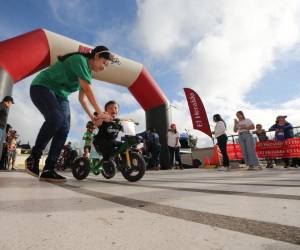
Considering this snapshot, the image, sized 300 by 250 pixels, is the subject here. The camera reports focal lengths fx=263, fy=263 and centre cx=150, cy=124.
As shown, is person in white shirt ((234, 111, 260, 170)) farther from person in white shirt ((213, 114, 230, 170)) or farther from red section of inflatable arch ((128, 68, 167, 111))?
red section of inflatable arch ((128, 68, 167, 111))

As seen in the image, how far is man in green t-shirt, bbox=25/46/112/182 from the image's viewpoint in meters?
2.98

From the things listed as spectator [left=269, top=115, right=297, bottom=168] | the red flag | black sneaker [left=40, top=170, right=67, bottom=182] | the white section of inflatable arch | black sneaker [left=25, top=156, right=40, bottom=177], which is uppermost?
the white section of inflatable arch

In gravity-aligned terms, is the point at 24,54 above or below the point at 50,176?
above

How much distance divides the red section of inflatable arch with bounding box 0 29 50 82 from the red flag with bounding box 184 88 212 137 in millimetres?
6623

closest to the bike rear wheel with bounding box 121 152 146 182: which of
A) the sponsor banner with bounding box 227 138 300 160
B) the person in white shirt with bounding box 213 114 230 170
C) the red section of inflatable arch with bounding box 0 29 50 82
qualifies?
the person in white shirt with bounding box 213 114 230 170

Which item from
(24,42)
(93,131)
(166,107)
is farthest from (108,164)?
(166,107)

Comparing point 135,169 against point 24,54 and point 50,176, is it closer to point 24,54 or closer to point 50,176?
point 50,176

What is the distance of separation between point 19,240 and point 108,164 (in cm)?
331

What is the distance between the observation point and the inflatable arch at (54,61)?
23.3 ft

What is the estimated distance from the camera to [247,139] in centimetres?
676

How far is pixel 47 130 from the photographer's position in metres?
3.18

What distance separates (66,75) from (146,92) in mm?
7528

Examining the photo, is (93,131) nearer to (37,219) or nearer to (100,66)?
(100,66)

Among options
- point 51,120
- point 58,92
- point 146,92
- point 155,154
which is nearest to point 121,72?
point 146,92
